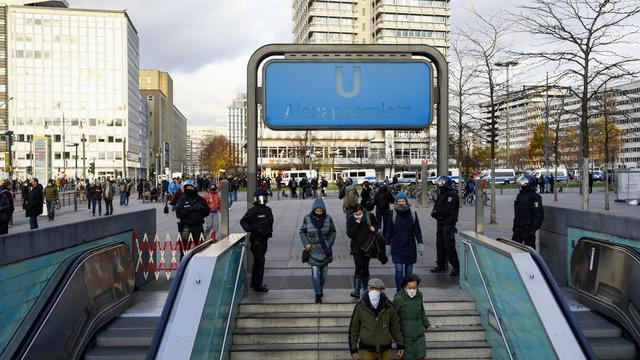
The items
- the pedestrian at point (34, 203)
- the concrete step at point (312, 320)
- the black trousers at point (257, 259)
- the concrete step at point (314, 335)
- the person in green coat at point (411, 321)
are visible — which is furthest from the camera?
the pedestrian at point (34, 203)

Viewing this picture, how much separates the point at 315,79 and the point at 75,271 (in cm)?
572

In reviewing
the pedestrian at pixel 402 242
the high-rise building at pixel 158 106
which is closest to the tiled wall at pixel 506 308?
the pedestrian at pixel 402 242

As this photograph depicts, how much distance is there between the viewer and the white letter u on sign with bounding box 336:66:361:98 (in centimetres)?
1075

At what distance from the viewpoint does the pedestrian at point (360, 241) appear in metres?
8.49

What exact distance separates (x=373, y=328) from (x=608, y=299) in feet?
13.0

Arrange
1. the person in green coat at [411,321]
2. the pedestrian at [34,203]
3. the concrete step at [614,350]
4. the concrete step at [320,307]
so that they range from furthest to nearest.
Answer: the pedestrian at [34,203]
the concrete step at [320,307]
the concrete step at [614,350]
the person in green coat at [411,321]

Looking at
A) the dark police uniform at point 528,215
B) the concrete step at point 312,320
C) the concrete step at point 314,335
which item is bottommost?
the concrete step at point 314,335

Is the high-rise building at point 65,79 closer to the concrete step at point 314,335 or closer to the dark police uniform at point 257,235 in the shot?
the dark police uniform at point 257,235

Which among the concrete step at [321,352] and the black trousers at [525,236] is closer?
the concrete step at [321,352]

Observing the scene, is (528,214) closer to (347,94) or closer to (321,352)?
(347,94)

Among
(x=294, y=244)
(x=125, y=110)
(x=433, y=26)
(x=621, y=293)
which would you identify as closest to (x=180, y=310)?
(x=621, y=293)

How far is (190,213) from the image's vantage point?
35.9 ft

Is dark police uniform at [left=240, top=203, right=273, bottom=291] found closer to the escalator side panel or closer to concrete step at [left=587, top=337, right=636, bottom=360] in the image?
the escalator side panel

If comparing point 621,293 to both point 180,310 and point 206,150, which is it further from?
point 206,150
